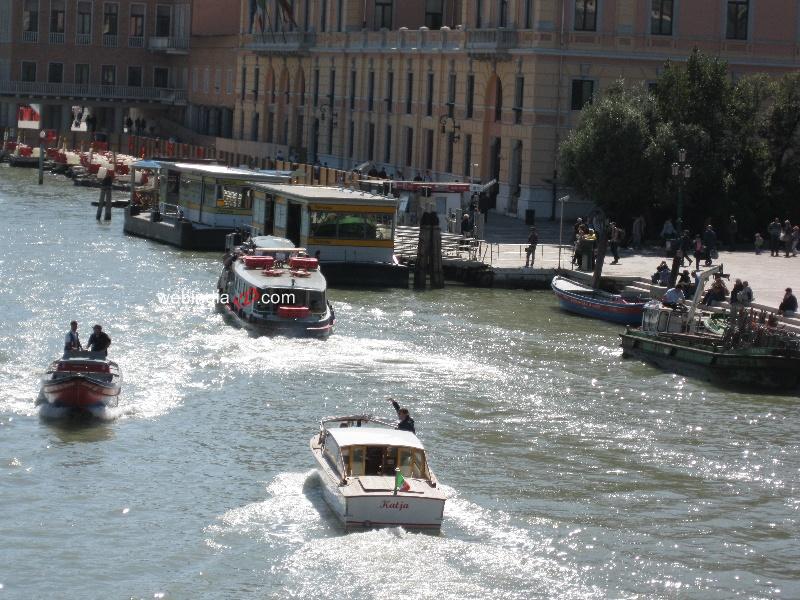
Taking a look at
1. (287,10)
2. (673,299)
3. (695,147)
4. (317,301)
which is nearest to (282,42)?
(287,10)

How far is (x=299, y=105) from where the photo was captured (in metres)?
98.8

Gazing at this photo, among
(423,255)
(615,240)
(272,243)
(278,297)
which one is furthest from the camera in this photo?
(615,240)

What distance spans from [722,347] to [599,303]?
9571mm

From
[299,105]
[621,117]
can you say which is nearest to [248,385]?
[621,117]

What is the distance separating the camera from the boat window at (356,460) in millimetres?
28578

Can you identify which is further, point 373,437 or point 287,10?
point 287,10

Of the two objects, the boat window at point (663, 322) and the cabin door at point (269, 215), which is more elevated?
the cabin door at point (269, 215)

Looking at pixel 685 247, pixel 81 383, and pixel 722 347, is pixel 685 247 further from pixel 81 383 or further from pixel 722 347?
pixel 81 383

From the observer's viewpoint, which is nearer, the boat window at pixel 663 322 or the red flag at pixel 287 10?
the boat window at pixel 663 322

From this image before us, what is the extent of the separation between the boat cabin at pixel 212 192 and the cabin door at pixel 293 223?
6896 mm

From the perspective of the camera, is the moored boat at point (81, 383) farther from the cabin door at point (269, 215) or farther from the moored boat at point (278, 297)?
the cabin door at point (269, 215)

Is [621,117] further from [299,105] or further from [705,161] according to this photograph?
[299,105]

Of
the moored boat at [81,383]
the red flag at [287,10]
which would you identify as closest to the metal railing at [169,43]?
the red flag at [287,10]

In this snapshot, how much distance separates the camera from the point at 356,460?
28.7m
